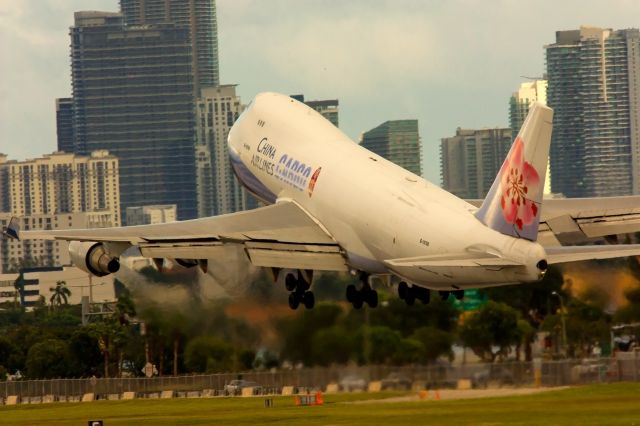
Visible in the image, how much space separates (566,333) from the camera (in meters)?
84.0

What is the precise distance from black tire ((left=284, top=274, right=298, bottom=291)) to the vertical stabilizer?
12883mm

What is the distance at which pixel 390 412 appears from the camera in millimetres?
73938

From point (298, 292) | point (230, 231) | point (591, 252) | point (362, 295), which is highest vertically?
point (230, 231)

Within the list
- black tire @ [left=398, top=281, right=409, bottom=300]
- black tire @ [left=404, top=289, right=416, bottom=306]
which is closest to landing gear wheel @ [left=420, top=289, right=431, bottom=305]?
black tire @ [left=404, top=289, right=416, bottom=306]

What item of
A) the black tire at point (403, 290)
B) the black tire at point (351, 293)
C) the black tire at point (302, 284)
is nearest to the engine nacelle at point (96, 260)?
the black tire at point (302, 284)

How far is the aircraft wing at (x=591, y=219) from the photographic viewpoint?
74.6m

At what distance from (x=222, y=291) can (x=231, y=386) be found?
13201 mm

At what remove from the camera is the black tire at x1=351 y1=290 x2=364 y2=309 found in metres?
76.7

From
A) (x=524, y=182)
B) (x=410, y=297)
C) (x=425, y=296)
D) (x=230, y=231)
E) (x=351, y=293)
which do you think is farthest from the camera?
(x=351, y=293)

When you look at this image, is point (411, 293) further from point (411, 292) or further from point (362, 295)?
point (362, 295)

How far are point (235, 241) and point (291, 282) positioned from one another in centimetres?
386

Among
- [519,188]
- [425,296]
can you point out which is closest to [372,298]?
[425,296]

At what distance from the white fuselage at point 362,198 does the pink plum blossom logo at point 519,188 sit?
0.73 m

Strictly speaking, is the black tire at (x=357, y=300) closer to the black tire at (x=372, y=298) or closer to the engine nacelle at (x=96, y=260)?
the black tire at (x=372, y=298)
